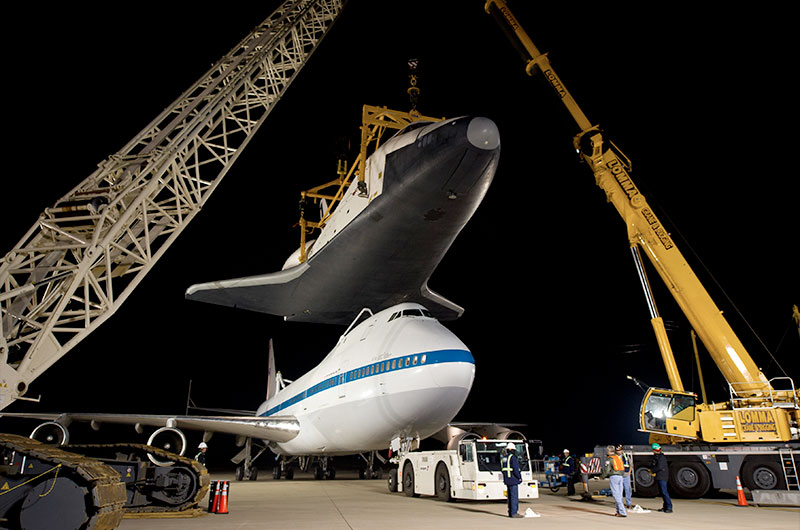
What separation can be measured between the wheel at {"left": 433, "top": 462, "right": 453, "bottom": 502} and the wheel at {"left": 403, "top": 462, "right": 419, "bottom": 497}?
1076mm

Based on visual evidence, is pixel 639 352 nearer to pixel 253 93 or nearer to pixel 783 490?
pixel 783 490

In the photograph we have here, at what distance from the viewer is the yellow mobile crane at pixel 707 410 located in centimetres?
1198

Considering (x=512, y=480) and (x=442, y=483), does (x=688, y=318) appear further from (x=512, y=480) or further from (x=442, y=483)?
(x=442, y=483)

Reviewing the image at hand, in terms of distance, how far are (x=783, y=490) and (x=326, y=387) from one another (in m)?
12.4

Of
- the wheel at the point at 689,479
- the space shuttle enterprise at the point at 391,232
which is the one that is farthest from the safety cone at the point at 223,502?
the wheel at the point at 689,479

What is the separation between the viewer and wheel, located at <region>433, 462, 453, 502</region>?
11.1 m

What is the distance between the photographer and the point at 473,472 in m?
10.3

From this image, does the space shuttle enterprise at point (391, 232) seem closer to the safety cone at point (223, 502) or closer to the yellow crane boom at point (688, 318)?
the yellow crane boom at point (688, 318)

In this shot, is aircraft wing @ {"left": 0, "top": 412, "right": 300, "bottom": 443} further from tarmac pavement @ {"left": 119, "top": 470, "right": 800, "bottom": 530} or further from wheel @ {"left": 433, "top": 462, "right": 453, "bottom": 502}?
wheel @ {"left": 433, "top": 462, "right": 453, "bottom": 502}

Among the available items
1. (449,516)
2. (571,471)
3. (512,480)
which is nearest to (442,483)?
(449,516)

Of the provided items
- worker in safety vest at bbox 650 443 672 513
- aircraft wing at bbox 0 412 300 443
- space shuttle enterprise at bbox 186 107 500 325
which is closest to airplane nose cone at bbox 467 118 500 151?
space shuttle enterprise at bbox 186 107 500 325

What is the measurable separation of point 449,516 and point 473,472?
1693mm

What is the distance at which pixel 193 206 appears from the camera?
13.4m

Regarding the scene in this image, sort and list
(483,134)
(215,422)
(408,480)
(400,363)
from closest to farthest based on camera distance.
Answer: (483,134) < (400,363) < (408,480) < (215,422)
